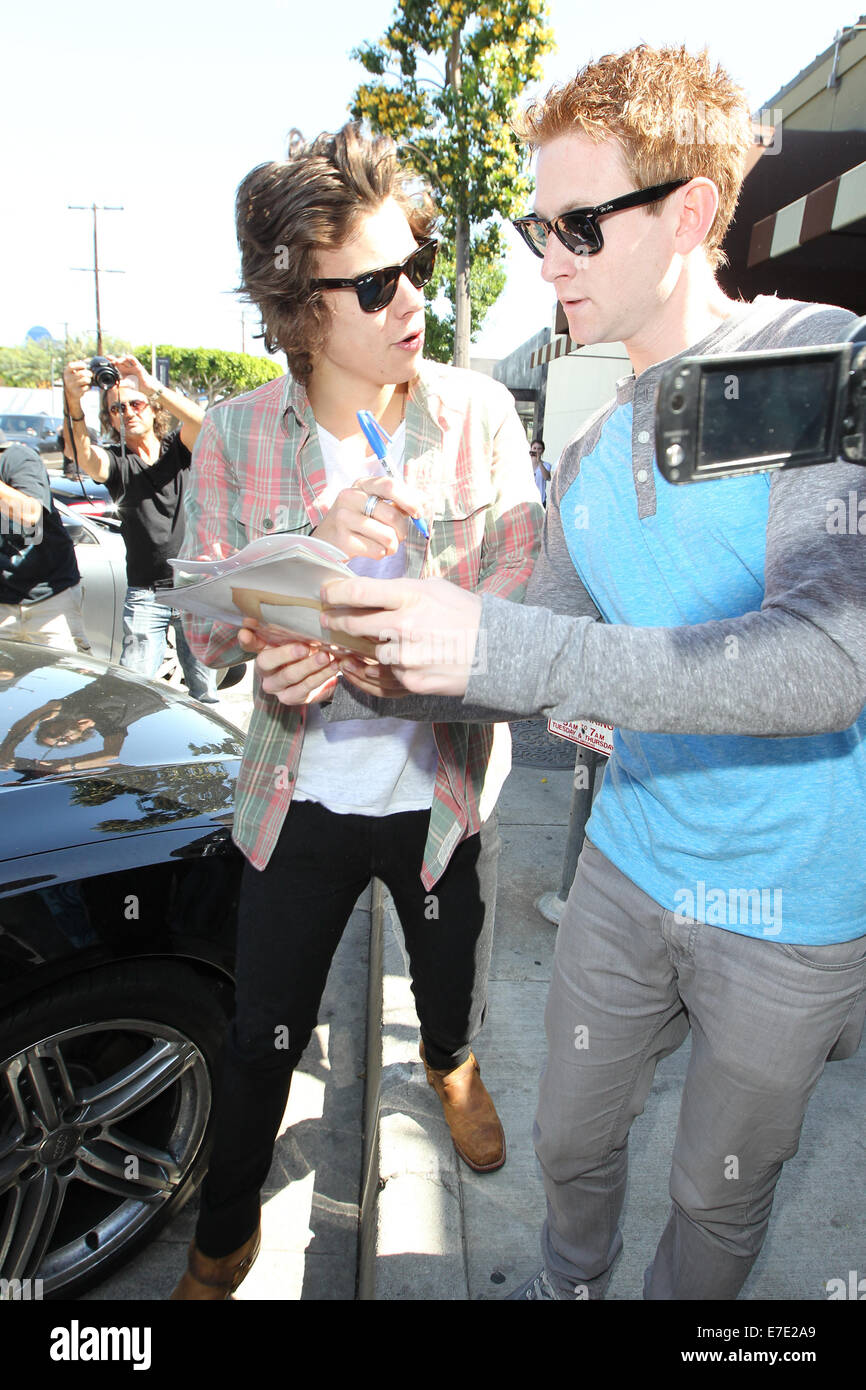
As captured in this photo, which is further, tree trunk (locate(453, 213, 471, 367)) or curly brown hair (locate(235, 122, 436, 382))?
tree trunk (locate(453, 213, 471, 367))

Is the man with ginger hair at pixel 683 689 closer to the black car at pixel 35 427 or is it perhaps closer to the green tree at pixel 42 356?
the black car at pixel 35 427

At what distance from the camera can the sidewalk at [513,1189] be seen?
1.94 m

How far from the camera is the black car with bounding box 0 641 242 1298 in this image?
5.74 feet

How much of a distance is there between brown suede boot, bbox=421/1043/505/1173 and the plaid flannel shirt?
2.47 feet

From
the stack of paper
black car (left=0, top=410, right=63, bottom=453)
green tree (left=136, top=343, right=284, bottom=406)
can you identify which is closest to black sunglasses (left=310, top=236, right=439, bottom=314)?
the stack of paper

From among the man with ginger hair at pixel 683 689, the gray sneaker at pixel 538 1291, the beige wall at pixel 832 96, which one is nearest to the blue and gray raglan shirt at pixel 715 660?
the man with ginger hair at pixel 683 689

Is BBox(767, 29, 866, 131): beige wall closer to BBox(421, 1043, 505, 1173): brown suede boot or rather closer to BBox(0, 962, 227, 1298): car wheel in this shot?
BBox(421, 1043, 505, 1173): brown suede boot

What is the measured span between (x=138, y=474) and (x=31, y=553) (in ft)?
2.45

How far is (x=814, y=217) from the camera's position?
412cm

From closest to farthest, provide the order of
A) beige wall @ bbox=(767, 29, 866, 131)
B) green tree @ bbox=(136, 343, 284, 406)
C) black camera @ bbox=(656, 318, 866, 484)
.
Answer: black camera @ bbox=(656, 318, 866, 484)
beige wall @ bbox=(767, 29, 866, 131)
green tree @ bbox=(136, 343, 284, 406)

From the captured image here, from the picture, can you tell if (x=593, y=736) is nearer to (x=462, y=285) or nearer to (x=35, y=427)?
(x=462, y=285)

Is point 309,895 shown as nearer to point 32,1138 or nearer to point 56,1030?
point 56,1030

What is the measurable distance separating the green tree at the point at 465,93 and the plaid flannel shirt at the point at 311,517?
530 inches
